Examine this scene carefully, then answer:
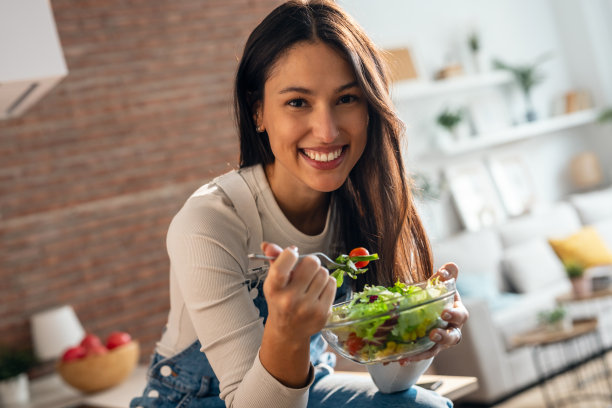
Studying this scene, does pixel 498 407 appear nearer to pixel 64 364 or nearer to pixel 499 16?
pixel 64 364

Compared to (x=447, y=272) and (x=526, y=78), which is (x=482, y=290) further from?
(x=447, y=272)

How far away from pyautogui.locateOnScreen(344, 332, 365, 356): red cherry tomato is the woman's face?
1.05ft

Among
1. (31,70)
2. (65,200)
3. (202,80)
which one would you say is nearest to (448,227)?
(202,80)

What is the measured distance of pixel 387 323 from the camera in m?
1.08

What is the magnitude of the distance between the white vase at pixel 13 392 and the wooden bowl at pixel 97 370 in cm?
30

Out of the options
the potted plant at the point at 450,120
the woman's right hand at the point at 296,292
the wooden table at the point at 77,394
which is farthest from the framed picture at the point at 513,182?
the woman's right hand at the point at 296,292

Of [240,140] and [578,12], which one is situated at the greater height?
[578,12]

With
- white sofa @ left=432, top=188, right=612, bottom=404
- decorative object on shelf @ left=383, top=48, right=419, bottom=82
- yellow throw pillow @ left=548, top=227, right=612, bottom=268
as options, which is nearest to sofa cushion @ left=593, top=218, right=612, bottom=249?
white sofa @ left=432, top=188, right=612, bottom=404

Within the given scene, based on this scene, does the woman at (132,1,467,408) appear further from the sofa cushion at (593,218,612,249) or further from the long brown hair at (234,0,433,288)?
the sofa cushion at (593,218,612,249)

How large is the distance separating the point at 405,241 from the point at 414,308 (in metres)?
0.40

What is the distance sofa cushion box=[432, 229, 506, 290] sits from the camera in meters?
4.82

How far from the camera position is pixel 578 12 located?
20.9 ft

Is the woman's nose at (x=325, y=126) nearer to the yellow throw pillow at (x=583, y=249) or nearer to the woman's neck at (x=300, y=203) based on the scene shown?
the woman's neck at (x=300, y=203)

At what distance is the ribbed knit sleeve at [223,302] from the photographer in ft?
3.54
